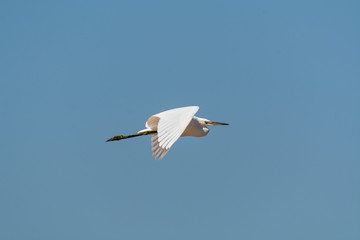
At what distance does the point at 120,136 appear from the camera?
11523 millimetres

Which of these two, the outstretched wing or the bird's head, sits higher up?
the bird's head

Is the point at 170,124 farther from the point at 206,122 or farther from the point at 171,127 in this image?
the point at 206,122

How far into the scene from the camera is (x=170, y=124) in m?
9.16

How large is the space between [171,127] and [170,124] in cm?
10

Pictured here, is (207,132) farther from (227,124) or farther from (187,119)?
(187,119)

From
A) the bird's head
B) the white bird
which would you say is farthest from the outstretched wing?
the bird's head

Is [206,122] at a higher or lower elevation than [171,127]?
higher

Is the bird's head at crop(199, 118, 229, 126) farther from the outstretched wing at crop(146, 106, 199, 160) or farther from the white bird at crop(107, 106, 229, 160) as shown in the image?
the outstretched wing at crop(146, 106, 199, 160)

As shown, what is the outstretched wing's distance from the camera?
8.84 m

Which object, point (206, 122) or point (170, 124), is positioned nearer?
point (170, 124)

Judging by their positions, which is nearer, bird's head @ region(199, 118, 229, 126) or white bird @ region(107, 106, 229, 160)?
white bird @ region(107, 106, 229, 160)

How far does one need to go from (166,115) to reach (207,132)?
7.08 feet

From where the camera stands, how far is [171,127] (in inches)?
357

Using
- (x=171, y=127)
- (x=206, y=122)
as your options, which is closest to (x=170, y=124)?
(x=171, y=127)
